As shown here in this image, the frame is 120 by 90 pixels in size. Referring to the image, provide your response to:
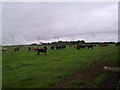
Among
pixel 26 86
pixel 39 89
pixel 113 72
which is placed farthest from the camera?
pixel 113 72

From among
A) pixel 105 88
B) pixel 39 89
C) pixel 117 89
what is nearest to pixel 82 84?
pixel 105 88

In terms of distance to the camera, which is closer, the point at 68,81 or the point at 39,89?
the point at 39,89

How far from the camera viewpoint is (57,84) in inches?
305

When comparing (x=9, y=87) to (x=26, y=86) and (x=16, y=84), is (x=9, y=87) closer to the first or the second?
(x=16, y=84)

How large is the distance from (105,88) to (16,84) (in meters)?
5.79

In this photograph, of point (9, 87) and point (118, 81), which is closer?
point (9, 87)

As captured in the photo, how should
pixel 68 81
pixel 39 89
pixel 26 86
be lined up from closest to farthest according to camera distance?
1. pixel 39 89
2. pixel 26 86
3. pixel 68 81

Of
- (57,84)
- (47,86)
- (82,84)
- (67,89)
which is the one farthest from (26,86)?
(82,84)

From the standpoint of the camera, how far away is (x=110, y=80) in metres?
8.52

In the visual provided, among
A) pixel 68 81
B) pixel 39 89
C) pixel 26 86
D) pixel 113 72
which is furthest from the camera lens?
pixel 113 72

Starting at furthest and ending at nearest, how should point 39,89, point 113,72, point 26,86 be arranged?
point 113,72
point 26,86
point 39,89

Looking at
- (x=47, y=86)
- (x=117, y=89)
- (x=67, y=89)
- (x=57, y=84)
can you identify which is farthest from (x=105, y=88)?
(x=47, y=86)

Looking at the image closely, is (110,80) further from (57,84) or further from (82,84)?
(57,84)

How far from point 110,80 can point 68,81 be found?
10.1ft
